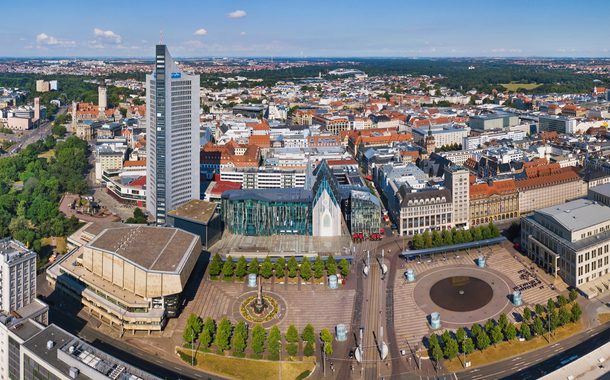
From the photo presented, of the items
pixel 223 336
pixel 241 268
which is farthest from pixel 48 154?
pixel 223 336

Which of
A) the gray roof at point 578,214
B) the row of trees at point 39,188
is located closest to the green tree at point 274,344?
the gray roof at point 578,214

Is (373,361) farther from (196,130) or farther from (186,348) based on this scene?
(196,130)

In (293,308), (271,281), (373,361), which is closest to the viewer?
(373,361)

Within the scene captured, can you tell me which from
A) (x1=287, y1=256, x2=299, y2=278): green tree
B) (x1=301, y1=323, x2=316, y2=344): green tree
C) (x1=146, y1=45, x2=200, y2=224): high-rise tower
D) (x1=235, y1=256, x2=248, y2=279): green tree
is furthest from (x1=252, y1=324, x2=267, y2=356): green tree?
(x1=146, y1=45, x2=200, y2=224): high-rise tower

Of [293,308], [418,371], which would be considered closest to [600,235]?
[418,371]

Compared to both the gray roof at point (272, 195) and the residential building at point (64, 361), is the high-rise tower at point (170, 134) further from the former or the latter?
the residential building at point (64, 361)

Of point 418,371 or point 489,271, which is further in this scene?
point 489,271
